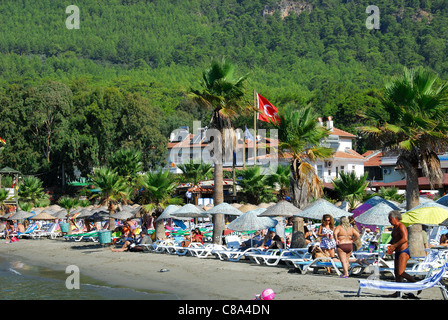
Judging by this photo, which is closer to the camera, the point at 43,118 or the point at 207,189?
the point at 207,189

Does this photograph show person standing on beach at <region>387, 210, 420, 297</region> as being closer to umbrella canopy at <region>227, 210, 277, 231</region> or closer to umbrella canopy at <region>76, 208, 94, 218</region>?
umbrella canopy at <region>227, 210, 277, 231</region>

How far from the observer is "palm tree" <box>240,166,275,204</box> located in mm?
39531

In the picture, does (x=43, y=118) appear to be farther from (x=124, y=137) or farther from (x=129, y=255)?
(x=129, y=255)

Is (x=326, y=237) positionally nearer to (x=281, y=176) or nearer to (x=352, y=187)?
(x=352, y=187)

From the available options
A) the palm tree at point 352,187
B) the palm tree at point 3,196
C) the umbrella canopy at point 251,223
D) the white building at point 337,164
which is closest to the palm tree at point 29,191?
the palm tree at point 3,196

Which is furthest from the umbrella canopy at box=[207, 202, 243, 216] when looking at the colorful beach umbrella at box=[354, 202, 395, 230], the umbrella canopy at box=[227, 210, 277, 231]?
the colorful beach umbrella at box=[354, 202, 395, 230]

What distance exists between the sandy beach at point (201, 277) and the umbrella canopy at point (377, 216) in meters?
2.06

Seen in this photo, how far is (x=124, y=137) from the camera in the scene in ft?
204

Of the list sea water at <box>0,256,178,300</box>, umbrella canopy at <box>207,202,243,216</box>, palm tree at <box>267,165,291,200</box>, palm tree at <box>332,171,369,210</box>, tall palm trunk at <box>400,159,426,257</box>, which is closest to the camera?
sea water at <box>0,256,178,300</box>

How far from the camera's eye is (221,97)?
2367 cm

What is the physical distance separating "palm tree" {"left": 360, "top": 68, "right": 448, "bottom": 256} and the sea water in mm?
8212
